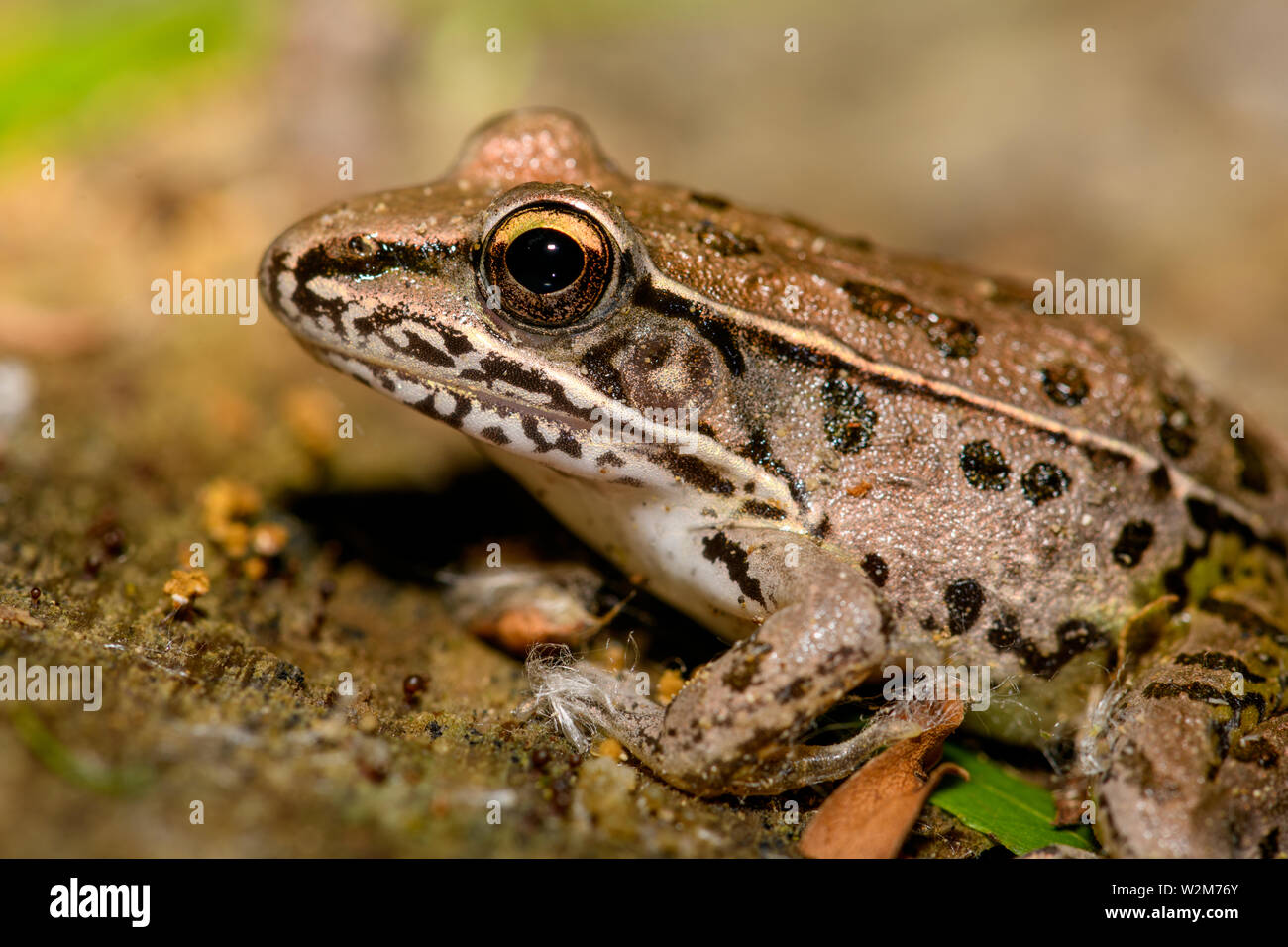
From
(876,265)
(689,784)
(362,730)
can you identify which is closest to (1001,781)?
(689,784)

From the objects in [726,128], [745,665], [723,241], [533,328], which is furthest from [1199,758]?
[726,128]

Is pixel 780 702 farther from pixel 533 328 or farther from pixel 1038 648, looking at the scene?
pixel 533 328

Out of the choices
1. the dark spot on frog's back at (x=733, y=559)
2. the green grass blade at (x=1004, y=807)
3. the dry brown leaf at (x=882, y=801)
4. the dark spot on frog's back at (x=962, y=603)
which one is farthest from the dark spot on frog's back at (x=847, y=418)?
the green grass blade at (x=1004, y=807)

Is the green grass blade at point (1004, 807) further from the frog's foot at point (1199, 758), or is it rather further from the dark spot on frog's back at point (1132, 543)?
the dark spot on frog's back at point (1132, 543)

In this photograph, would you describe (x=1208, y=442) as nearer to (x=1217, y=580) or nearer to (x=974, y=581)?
(x=1217, y=580)

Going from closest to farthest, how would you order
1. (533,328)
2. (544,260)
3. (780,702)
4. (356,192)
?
(780,702) → (544,260) → (533,328) → (356,192)
